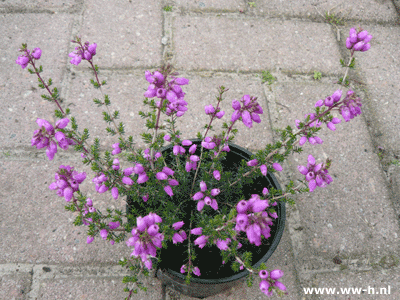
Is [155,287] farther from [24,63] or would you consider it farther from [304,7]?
[304,7]

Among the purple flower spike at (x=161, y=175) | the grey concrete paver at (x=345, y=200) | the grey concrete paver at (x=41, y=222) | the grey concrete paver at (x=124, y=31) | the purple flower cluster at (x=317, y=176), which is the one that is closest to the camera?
the purple flower cluster at (x=317, y=176)

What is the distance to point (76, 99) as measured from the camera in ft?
9.84

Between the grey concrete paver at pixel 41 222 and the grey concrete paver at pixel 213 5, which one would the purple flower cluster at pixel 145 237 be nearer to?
the grey concrete paver at pixel 41 222

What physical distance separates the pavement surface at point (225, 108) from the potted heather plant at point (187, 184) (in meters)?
0.59

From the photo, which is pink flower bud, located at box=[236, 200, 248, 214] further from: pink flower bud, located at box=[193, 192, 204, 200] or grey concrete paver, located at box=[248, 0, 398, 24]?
grey concrete paver, located at box=[248, 0, 398, 24]

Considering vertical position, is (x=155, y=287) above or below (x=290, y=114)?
below

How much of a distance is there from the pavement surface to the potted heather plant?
589 mm

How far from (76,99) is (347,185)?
2623 millimetres

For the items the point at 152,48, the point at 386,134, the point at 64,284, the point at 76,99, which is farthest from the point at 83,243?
the point at 386,134

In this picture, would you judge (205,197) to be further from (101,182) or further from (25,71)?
(25,71)

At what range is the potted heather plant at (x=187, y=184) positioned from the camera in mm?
1230

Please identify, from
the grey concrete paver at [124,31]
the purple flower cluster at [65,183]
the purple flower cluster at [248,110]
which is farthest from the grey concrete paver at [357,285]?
the grey concrete paver at [124,31]

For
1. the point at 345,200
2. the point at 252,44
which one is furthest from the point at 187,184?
the point at 252,44

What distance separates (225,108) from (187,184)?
1206mm
